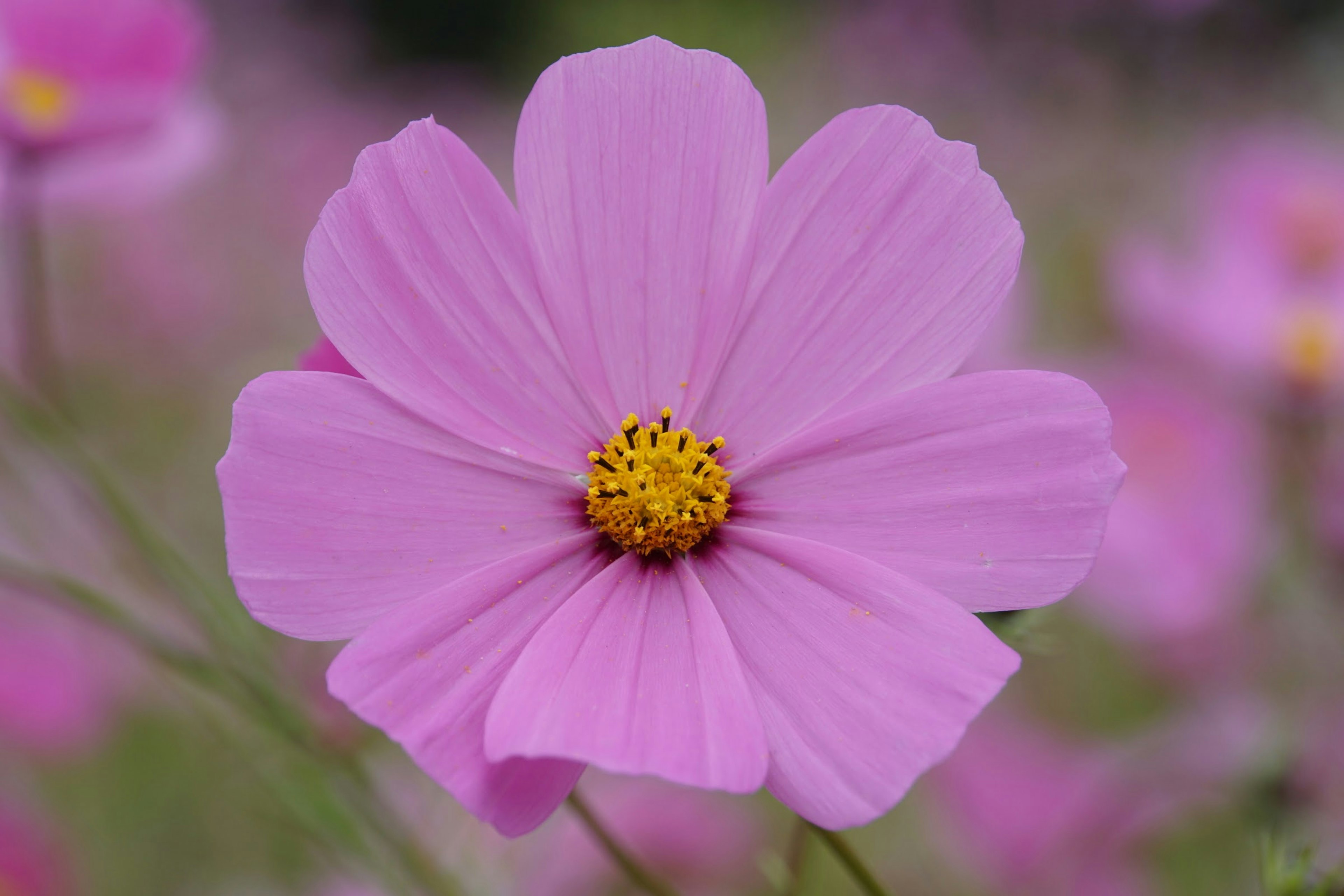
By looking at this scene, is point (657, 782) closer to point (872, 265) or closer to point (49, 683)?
point (49, 683)

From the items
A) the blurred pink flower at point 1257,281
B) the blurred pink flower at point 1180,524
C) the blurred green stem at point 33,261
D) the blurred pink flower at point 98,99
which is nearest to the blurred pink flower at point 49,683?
the blurred green stem at point 33,261

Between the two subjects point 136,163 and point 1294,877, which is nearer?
point 1294,877

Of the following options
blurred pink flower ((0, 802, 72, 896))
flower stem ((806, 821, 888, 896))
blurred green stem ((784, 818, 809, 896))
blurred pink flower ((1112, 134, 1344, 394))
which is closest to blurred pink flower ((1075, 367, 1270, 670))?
blurred pink flower ((1112, 134, 1344, 394))

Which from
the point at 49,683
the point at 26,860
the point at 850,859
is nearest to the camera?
the point at 850,859

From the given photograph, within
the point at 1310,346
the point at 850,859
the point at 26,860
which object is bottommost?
the point at 26,860

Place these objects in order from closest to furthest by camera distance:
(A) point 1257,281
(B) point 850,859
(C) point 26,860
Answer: (B) point 850,859 → (C) point 26,860 → (A) point 1257,281

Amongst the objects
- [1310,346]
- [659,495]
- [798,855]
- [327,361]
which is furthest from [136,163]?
[1310,346]

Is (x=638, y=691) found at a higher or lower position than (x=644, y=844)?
higher
